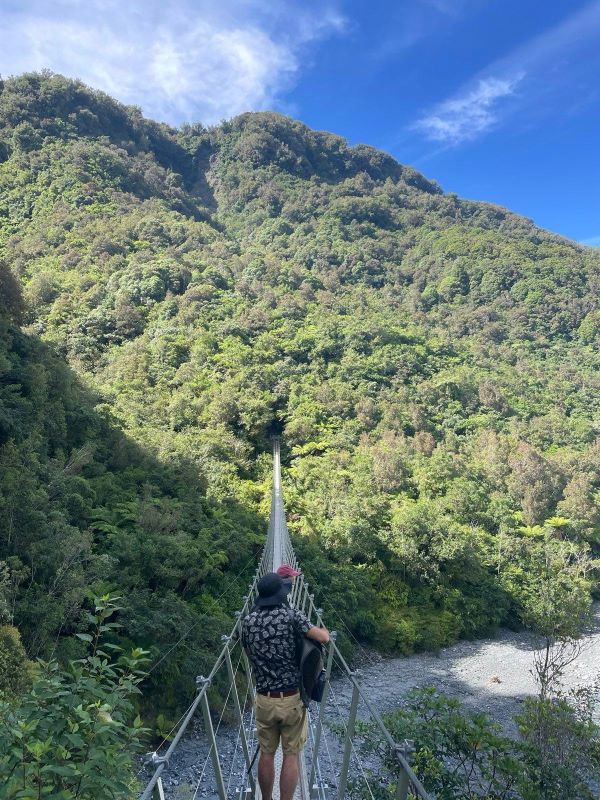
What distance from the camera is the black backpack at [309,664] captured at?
1.68 meters

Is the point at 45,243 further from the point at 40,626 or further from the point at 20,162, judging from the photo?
the point at 40,626

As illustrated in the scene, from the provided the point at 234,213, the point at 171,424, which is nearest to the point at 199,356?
the point at 171,424

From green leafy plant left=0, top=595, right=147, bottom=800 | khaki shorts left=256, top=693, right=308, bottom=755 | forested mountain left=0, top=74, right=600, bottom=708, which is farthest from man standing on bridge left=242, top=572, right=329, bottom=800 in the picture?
forested mountain left=0, top=74, right=600, bottom=708

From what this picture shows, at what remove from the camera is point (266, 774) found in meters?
1.83

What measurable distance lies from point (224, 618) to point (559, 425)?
18.0 meters

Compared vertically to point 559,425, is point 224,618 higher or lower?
lower

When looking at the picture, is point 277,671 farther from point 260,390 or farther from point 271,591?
point 260,390

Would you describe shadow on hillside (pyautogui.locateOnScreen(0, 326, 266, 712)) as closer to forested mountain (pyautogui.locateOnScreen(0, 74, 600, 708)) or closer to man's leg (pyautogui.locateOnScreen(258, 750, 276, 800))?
forested mountain (pyautogui.locateOnScreen(0, 74, 600, 708))

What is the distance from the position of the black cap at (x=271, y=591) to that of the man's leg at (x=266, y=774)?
0.58 metres

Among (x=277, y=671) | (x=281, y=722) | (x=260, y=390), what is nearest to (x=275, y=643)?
(x=277, y=671)

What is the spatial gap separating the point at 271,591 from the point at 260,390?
18.3 meters

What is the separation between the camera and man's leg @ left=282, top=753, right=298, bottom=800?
1766mm

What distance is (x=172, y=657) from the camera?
20.3ft

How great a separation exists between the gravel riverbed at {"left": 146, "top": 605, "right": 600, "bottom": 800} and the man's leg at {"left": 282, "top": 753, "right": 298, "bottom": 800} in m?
5.32
